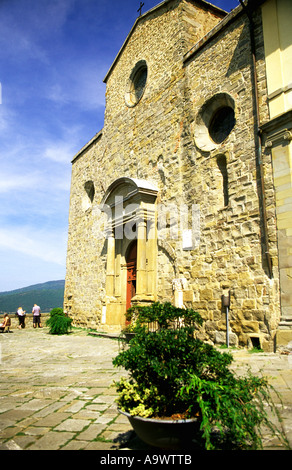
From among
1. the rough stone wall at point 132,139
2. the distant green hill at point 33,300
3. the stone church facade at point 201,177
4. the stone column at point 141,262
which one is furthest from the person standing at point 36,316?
the distant green hill at point 33,300

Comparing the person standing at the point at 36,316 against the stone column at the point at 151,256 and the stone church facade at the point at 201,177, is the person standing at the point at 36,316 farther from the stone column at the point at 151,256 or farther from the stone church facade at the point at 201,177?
the stone column at the point at 151,256

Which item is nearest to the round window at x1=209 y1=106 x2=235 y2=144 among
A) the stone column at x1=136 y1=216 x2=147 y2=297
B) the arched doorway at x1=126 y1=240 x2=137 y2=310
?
the stone column at x1=136 y1=216 x2=147 y2=297

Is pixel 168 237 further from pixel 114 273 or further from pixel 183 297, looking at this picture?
pixel 114 273

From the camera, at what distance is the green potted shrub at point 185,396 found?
6.46 ft

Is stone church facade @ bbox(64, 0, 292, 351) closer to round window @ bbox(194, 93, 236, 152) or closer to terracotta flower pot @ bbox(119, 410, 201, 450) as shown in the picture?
round window @ bbox(194, 93, 236, 152)

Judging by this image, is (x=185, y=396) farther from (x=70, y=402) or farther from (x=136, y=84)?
(x=136, y=84)

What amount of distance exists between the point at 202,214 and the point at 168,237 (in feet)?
4.76

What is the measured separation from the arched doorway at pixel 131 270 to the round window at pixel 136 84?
5264 mm

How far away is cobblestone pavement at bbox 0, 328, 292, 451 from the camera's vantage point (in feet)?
8.49

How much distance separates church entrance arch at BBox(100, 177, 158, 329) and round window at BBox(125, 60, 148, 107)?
3589 mm

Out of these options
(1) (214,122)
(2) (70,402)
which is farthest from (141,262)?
(2) (70,402)

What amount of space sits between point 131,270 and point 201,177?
182 inches

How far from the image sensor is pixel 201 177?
8109 millimetres

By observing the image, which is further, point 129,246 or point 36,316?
point 36,316
